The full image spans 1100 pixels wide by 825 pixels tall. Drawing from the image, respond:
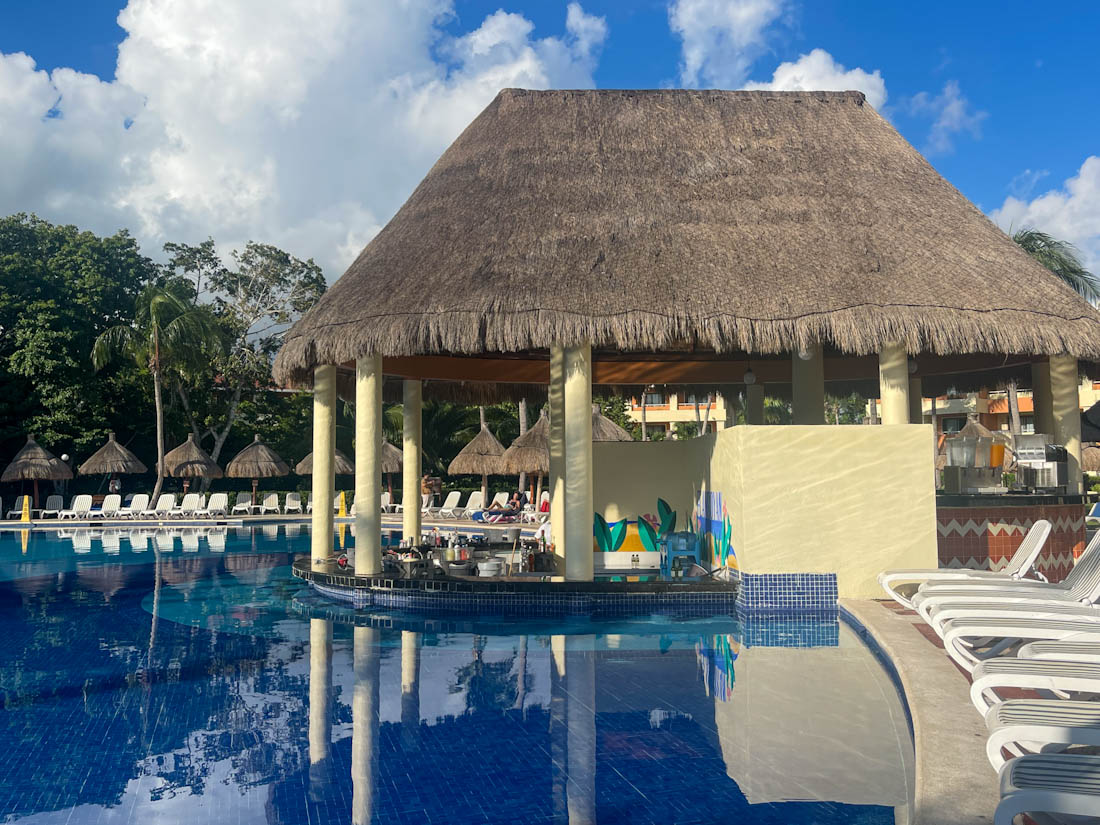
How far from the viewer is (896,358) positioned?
364 inches

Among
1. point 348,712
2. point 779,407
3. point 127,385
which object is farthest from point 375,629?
point 779,407

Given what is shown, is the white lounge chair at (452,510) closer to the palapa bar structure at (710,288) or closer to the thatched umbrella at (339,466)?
the thatched umbrella at (339,466)

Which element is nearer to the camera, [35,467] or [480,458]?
[480,458]

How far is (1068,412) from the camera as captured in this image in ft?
34.5

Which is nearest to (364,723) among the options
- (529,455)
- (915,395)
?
(915,395)

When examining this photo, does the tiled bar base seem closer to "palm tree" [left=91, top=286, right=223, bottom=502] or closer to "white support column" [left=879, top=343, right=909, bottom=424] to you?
"white support column" [left=879, top=343, right=909, bottom=424]

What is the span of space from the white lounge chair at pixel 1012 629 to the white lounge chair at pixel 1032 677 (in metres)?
0.33

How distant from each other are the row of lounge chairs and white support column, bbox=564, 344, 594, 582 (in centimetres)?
299

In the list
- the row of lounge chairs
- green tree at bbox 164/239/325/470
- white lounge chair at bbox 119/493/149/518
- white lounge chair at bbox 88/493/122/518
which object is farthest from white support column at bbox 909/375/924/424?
green tree at bbox 164/239/325/470

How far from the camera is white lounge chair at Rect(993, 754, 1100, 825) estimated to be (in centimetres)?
262

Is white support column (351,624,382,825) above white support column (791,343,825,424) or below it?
below

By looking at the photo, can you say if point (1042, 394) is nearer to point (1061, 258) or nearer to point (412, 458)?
point (412, 458)

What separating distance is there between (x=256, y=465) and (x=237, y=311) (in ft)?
22.7

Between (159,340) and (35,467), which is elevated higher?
(159,340)
